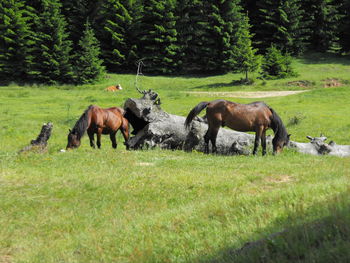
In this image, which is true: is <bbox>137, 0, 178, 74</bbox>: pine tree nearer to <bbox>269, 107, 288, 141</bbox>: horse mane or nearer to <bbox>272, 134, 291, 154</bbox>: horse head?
<bbox>269, 107, 288, 141</bbox>: horse mane

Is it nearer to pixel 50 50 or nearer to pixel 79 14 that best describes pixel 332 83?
pixel 50 50

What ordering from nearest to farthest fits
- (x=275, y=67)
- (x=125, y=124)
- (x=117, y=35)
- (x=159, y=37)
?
(x=125, y=124), (x=275, y=67), (x=159, y=37), (x=117, y=35)

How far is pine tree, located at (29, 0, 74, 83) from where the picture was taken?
52.6 m

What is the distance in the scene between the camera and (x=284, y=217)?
607 cm

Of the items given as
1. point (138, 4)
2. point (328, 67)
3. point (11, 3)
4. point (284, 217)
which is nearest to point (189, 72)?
point (138, 4)

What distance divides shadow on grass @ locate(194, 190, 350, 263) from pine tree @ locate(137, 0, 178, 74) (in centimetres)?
5445

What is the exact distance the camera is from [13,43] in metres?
56.0

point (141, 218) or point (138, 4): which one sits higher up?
point (138, 4)

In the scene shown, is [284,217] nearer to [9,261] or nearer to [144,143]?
[9,261]

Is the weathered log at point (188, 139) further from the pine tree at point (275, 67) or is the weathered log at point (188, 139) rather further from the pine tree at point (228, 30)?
the pine tree at point (228, 30)

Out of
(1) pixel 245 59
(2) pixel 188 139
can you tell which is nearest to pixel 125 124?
(2) pixel 188 139

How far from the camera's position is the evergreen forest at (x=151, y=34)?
53938 millimetres

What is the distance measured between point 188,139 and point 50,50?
1717 inches

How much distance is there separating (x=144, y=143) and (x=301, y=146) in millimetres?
6209
